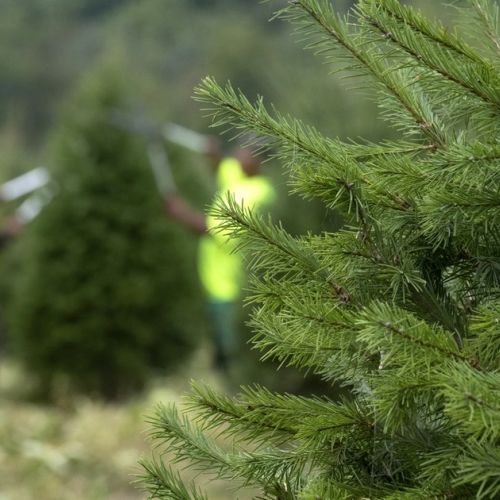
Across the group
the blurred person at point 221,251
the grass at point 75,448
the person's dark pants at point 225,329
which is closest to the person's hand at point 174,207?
the blurred person at point 221,251

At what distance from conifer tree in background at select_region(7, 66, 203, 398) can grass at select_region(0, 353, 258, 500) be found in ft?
1.44

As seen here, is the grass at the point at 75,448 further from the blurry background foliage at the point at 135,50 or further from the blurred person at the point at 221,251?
the blurry background foliage at the point at 135,50

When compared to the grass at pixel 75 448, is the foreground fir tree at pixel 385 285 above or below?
below

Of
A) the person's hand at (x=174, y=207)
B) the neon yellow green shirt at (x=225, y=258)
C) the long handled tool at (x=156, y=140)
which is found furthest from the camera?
the long handled tool at (x=156, y=140)

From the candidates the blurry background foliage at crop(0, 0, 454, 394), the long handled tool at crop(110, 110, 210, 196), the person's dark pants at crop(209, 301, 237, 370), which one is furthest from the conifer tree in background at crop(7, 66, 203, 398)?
the blurry background foliage at crop(0, 0, 454, 394)

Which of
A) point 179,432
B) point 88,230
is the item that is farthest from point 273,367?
point 179,432

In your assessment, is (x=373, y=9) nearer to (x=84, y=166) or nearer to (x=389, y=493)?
(x=389, y=493)

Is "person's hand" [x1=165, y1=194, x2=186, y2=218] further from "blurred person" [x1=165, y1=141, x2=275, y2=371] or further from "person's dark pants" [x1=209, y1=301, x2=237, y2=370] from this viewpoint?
"person's dark pants" [x1=209, y1=301, x2=237, y2=370]

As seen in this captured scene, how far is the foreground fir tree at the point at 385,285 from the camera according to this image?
1.43 metres

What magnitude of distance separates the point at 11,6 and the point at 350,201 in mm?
60974

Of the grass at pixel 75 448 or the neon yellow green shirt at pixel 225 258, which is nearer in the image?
the grass at pixel 75 448

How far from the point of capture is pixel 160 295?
11.4 meters

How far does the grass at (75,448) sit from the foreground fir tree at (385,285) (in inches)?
167

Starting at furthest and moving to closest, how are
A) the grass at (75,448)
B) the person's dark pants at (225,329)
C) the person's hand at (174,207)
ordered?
1. the person's hand at (174,207)
2. the person's dark pants at (225,329)
3. the grass at (75,448)
